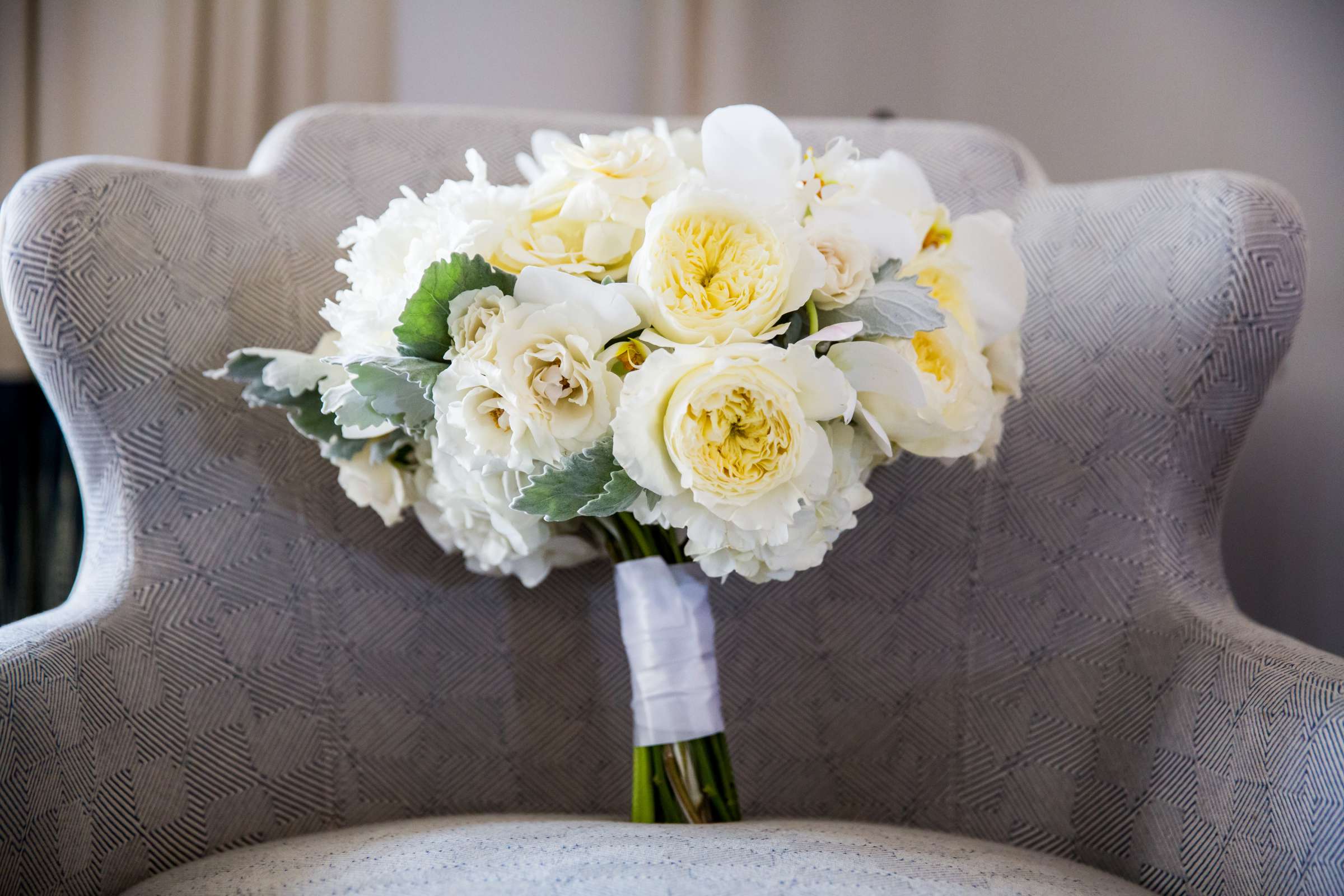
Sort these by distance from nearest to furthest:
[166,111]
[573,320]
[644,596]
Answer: [573,320] → [644,596] → [166,111]

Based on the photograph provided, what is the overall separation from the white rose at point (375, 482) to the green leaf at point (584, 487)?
161 millimetres

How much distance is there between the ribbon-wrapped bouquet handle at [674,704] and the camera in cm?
65

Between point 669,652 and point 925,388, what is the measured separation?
243 mm

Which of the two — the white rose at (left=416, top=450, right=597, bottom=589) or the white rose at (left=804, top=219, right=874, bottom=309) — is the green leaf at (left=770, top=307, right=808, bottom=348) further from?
the white rose at (left=416, top=450, right=597, bottom=589)

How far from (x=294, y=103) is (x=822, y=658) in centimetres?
110

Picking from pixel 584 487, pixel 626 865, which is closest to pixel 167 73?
pixel 584 487

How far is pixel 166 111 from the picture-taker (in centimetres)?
133

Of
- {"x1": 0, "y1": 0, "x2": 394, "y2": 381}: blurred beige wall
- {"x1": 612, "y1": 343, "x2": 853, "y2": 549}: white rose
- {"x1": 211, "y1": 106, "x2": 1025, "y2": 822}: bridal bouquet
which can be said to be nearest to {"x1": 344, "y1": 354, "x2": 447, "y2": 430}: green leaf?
{"x1": 211, "y1": 106, "x2": 1025, "y2": 822}: bridal bouquet

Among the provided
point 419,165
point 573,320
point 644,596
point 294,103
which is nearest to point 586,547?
point 644,596

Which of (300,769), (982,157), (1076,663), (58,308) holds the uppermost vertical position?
(982,157)

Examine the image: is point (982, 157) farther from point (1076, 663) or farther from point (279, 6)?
point (279, 6)

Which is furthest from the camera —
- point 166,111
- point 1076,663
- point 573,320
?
point 166,111

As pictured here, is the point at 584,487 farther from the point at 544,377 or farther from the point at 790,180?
the point at 790,180

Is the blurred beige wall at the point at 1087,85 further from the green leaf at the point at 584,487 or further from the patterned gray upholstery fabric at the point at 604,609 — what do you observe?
the green leaf at the point at 584,487
